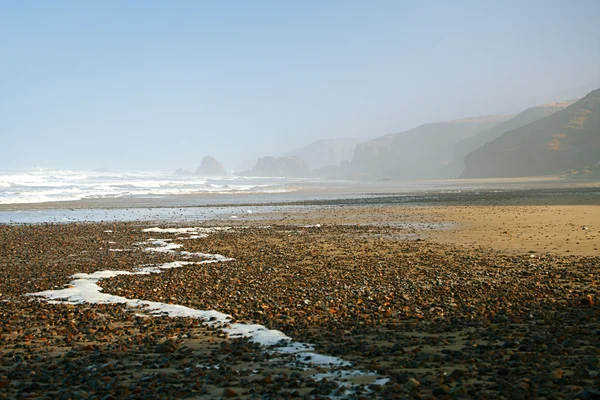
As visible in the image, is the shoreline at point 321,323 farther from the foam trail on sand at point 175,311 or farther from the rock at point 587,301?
the foam trail on sand at point 175,311

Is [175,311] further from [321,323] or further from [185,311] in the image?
[321,323]

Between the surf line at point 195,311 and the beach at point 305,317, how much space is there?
5 cm

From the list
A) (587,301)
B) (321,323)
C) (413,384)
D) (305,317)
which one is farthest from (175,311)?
(587,301)

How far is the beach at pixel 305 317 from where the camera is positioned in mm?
6562

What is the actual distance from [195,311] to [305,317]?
226 cm

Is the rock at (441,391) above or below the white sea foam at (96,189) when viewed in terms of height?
below

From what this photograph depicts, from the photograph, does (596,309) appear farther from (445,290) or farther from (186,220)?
(186,220)

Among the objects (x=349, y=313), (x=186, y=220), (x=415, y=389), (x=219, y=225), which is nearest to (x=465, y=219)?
(x=219, y=225)

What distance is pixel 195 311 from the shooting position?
35.8 ft

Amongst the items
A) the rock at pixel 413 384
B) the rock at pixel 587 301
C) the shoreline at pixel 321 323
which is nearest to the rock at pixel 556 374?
the shoreline at pixel 321 323

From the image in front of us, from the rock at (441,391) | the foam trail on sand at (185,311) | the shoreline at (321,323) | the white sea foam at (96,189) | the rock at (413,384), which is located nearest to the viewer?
the rock at (441,391)

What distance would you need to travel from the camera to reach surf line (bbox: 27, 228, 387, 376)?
7805 millimetres

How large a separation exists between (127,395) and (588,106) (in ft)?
500

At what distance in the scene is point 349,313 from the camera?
10.4m
